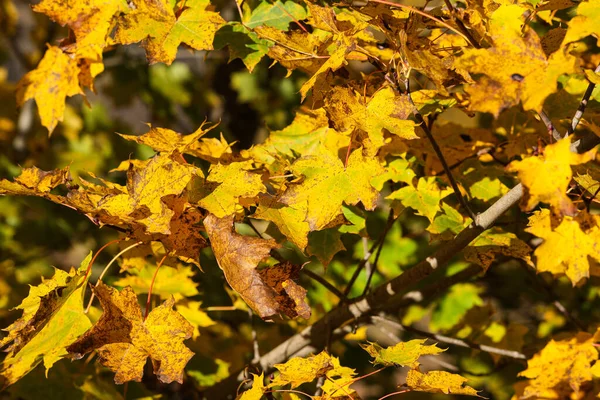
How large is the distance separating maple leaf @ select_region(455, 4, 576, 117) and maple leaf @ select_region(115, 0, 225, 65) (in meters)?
0.59

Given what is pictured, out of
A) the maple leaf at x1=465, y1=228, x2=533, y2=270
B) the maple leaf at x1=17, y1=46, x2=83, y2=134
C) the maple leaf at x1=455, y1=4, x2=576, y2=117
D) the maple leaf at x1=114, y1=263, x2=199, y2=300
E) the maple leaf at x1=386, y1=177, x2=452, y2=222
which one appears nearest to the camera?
the maple leaf at x1=455, y1=4, x2=576, y2=117

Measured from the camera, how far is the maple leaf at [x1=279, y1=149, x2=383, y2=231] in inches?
46.5

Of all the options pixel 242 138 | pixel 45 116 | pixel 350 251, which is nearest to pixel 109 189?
pixel 45 116

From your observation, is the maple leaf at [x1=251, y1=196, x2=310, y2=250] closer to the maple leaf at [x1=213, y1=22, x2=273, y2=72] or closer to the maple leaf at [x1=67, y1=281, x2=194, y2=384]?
the maple leaf at [x1=67, y1=281, x2=194, y2=384]

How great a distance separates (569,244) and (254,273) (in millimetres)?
482

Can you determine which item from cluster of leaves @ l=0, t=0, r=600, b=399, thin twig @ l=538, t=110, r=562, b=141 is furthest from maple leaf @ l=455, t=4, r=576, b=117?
thin twig @ l=538, t=110, r=562, b=141

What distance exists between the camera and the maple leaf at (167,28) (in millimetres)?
1351

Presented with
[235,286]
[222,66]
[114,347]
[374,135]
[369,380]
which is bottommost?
[369,380]

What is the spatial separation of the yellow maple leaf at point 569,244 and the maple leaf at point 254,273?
0.39 m

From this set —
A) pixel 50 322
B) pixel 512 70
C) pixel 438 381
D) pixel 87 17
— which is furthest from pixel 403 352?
pixel 87 17

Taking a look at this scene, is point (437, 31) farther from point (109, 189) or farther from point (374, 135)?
point (109, 189)

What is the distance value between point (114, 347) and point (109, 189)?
0.27 m

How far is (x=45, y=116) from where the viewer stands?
157 cm

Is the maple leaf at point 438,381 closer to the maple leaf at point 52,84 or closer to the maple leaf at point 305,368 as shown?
the maple leaf at point 305,368
